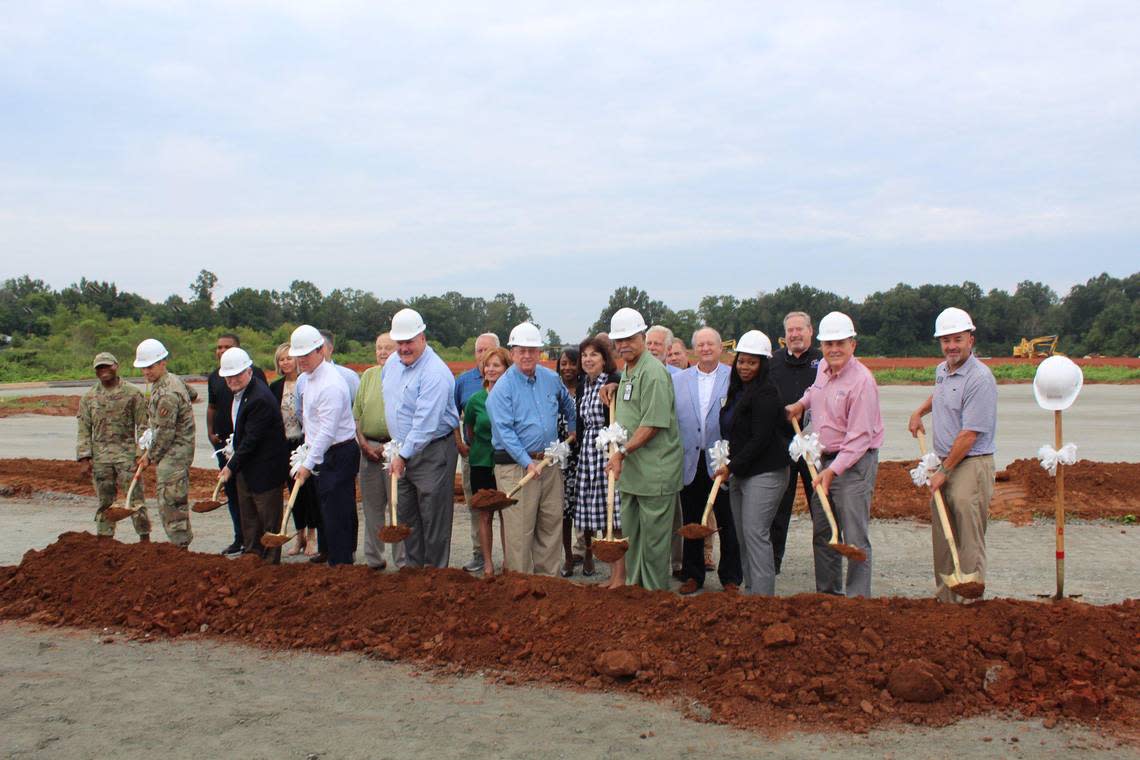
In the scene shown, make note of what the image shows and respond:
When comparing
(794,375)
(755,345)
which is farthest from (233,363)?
(794,375)

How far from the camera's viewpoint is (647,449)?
594 centimetres

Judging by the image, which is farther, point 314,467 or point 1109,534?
point 1109,534

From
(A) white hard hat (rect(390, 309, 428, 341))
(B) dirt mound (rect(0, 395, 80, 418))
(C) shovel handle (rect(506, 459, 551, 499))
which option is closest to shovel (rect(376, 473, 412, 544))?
(C) shovel handle (rect(506, 459, 551, 499))

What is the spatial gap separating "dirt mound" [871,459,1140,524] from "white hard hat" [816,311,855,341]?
4.22 metres

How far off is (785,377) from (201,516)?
6996mm

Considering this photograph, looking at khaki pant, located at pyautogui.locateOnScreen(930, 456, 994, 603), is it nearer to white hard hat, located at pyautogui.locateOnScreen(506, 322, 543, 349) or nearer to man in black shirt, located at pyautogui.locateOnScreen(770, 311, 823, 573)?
man in black shirt, located at pyautogui.locateOnScreen(770, 311, 823, 573)

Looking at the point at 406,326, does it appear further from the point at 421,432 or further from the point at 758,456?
the point at 758,456

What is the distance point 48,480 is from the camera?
11922 mm

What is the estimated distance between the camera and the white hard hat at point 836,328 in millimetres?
5680

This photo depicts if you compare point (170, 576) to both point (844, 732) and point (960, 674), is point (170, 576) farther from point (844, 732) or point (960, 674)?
point (960, 674)

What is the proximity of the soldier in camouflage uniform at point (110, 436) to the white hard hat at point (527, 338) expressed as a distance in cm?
366

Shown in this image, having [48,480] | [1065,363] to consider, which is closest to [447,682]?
[1065,363]

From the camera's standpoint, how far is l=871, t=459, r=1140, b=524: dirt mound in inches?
358

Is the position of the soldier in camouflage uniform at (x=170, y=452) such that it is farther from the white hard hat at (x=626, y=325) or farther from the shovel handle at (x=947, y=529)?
the shovel handle at (x=947, y=529)
